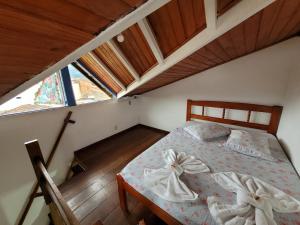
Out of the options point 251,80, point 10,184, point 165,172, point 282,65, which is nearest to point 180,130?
point 165,172

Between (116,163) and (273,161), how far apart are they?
222cm

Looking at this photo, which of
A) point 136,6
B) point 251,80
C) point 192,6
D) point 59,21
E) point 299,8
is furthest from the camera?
point 251,80

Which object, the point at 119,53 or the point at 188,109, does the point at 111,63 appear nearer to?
the point at 119,53

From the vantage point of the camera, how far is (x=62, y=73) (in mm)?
2207

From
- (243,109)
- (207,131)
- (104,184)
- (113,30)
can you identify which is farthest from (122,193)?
(243,109)

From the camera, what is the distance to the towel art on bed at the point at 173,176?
1102 mm

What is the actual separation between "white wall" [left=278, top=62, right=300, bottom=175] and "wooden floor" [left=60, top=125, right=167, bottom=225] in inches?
64.6

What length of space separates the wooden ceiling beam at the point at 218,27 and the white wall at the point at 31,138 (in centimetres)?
189

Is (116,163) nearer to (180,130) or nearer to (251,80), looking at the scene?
(180,130)

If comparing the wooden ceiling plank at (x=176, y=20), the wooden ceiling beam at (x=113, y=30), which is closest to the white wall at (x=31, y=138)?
the wooden ceiling beam at (x=113, y=30)

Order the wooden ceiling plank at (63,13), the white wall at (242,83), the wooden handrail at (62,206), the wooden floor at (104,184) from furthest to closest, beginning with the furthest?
the white wall at (242,83)
the wooden floor at (104,184)
the wooden handrail at (62,206)
the wooden ceiling plank at (63,13)

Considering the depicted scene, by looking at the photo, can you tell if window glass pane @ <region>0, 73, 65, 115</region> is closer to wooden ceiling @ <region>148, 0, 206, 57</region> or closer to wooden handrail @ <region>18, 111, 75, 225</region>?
wooden handrail @ <region>18, 111, 75, 225</region>

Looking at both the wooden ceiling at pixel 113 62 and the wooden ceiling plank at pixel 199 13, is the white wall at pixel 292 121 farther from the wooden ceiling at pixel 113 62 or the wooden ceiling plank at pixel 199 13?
the wooden ceiling at pixel 113 62

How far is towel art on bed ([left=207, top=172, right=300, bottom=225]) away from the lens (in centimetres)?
87
